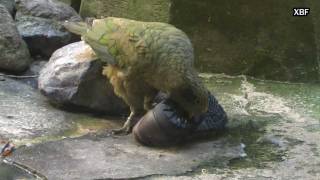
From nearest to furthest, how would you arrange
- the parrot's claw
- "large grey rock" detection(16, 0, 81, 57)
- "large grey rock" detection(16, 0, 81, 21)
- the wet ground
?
the wet ground < the parrot's claw < "large grey rock" detection(16, 0, 81, 57) < "large grey rock" detection(16, 0, 81, 21)

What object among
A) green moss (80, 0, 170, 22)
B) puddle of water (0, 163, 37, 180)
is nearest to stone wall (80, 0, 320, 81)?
green moss (80, 0, 170, 22)

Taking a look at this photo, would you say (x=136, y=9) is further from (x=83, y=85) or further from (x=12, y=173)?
(x=12, y=173)

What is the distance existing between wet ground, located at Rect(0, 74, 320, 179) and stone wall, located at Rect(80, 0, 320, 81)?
1.27 ft

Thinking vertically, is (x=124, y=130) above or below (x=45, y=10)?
below

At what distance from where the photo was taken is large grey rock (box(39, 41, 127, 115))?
14.1ft

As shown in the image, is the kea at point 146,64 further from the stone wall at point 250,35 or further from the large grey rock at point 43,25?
the large grey rock at point 43,25

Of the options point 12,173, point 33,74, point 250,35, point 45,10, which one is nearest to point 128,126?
point 12,173

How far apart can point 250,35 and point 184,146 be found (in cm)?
169

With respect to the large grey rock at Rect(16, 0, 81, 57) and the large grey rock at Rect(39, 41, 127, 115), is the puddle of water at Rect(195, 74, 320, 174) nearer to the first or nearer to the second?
the large grey rock at Rect(39, 41, 127, 115)

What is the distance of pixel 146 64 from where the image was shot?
3721 mm

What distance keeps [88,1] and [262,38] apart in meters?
1.96

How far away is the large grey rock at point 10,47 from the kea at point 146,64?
1159 mm

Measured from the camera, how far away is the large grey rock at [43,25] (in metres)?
5.54

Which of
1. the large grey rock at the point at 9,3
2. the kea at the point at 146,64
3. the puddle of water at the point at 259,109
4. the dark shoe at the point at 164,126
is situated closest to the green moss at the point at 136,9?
the puddle of water at the point at 259,109
